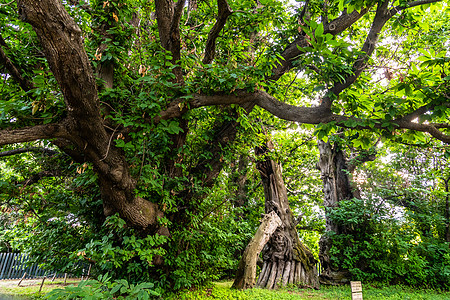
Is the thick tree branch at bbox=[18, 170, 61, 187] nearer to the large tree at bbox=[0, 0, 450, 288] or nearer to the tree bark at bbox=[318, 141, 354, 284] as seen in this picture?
the large tree at bbox=[0, 0, 450, 288]

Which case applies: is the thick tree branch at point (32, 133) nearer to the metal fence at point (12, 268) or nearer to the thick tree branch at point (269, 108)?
the thick tree branch at point (269, 108)

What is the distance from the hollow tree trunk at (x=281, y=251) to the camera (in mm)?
5945

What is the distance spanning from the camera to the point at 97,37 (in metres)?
3.42

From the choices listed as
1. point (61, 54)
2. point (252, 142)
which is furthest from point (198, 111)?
point (61, 54)

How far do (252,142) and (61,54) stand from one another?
3.59m

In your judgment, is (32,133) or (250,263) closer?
(32,133)

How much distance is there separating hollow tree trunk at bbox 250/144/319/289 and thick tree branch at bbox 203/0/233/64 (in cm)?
331

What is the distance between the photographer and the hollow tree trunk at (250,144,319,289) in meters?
5.95

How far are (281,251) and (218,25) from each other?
5.66 meters

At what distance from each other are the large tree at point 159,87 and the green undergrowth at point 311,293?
140cm

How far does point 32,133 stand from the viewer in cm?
237

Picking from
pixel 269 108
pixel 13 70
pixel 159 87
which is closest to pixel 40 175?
pixel 13 70

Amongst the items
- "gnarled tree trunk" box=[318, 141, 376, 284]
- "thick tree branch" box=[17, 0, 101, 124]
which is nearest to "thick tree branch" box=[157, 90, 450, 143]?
"thick tree branch" box=[17, 0, 101, 124]

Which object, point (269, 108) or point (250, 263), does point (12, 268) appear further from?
point (269, 108)
